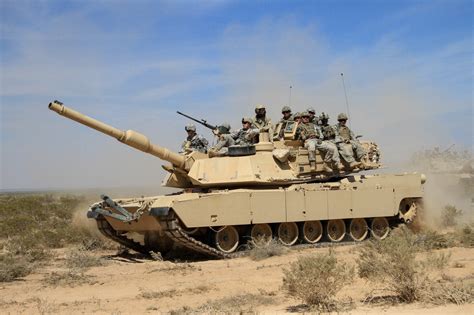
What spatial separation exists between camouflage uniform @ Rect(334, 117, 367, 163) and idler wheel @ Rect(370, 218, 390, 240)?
72.7 inches

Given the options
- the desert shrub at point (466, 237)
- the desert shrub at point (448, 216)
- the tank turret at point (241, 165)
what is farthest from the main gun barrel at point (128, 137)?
the desert shrub at point (448, 216)

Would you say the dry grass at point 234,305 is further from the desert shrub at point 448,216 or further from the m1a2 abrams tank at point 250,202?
the desert shrub at point 448,216

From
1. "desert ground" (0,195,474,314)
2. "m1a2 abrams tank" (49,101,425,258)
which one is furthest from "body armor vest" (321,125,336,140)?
"desert ground" (0,195,474,314)

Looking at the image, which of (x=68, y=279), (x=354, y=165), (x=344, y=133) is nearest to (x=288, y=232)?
(x=354, y=165)

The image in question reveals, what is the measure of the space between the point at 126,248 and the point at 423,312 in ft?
36.1

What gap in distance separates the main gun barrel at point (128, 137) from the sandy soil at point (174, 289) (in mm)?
2624

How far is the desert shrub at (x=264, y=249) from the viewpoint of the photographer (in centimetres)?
1357

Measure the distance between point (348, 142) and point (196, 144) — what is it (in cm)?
412

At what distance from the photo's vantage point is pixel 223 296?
9.11m

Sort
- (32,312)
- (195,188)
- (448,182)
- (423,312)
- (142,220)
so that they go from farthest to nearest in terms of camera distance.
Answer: (448,182) < (195,188) < (142,220) < (32,312) < (423,312)

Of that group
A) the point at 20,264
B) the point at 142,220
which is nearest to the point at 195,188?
the point at 142,220

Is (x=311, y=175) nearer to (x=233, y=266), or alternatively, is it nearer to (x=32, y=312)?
(x=233, y=266)

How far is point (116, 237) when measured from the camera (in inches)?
623

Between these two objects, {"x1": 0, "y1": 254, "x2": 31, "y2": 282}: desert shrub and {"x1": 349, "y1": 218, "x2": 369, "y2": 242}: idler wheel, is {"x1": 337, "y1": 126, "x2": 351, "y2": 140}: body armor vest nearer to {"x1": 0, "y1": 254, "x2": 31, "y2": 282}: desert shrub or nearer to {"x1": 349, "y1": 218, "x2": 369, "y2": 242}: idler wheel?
{"x1": 349, "y1": 218, "x2": 369, "y2": 242}: idler wheel
